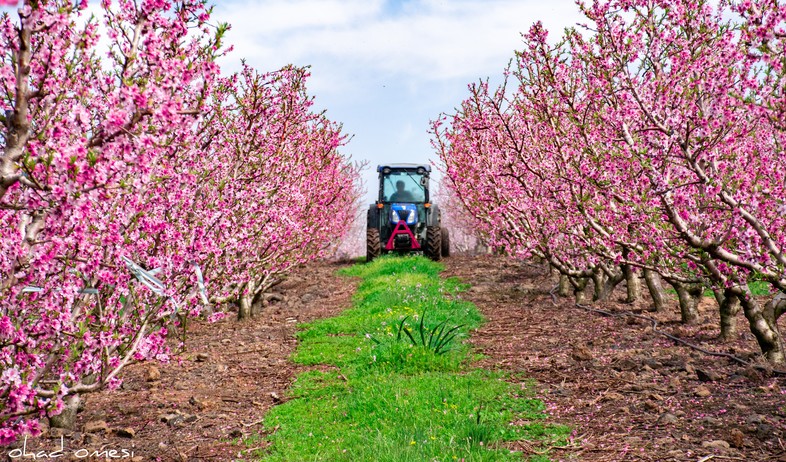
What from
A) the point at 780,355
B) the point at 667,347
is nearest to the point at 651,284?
the point at 667,347

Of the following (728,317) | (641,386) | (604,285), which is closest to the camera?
(641,386)

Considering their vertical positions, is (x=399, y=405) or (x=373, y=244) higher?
(x=373, y=244)

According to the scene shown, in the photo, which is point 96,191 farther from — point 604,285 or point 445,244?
point 445,244

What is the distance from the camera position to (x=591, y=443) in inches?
202

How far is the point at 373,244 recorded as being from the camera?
23500 mm

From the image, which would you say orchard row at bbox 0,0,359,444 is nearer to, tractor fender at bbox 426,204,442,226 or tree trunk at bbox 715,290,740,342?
tree trunk at bbox 715,290,740,342

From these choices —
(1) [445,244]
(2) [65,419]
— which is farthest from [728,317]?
(1) [445,244]

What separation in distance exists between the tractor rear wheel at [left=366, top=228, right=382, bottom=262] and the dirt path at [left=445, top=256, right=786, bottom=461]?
1231 cm

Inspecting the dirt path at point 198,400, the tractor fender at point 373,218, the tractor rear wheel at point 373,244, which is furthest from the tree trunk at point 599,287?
the tractor fender at point 373,218

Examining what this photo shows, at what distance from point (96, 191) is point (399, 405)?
12.7 ft

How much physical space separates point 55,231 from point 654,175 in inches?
193

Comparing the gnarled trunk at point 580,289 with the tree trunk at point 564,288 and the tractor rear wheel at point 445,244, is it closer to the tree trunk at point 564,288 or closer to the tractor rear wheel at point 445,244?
the tree trunk at point 564,288

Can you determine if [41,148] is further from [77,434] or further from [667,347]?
[667,347]

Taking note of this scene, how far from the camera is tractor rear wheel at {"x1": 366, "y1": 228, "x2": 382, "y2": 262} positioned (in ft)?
77.0
